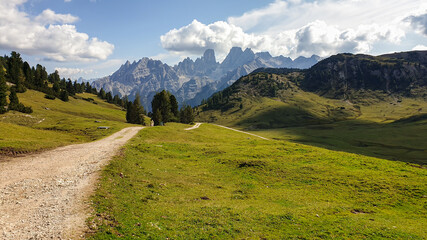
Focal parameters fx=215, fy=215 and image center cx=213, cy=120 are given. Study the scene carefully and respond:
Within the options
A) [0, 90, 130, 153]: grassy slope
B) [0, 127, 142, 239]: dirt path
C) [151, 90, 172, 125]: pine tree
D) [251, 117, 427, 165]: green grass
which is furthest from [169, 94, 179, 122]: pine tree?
[0, 127, 142, 239]: dirt path

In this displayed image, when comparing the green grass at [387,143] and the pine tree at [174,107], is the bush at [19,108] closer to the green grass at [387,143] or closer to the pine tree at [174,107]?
the pine tree at [174,107]

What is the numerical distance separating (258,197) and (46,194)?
19303 mm

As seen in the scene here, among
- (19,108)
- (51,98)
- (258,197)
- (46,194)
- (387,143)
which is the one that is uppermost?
(51,98)

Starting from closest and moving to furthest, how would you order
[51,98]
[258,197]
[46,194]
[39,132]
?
[46,194]
[258,197]
[39,132]
[51,98]

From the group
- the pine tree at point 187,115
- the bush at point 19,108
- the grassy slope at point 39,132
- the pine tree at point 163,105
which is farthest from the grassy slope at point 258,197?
the pine tree at point 187,115

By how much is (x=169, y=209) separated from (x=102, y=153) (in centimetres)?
1941

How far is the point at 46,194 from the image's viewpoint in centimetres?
1775

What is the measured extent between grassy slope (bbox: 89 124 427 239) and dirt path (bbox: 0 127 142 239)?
1283 mm

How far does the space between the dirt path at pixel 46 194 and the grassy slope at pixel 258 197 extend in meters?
1.28

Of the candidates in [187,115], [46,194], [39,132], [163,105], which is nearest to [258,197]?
[46,194]

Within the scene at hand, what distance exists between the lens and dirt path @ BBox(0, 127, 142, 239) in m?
12.8

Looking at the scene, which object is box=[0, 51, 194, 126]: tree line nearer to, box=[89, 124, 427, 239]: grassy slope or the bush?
the bush

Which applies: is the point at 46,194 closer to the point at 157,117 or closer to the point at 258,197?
the point at 258,197

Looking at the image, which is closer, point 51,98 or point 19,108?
point 19,108
